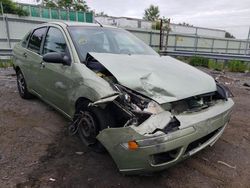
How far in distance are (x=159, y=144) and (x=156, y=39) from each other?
15.7 meters

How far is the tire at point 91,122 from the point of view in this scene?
2457 millimetres

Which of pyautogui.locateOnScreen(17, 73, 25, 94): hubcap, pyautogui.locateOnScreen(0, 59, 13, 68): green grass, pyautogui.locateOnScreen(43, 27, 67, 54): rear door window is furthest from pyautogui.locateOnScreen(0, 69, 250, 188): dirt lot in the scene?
pyautogui.locateOnScreen(0, 59, 13, 68): green grass

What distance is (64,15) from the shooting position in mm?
16406

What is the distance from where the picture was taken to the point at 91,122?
8.75 ft

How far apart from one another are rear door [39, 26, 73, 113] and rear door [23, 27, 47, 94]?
19cm

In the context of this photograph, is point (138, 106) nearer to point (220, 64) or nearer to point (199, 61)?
point (220, 64)

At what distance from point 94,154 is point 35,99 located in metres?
2.77

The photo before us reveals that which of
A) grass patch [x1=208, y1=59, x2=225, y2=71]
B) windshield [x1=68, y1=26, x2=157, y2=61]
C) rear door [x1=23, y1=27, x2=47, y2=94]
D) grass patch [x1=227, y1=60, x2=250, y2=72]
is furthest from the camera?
grass patch [x1=208, y1=59, x2=225, y2=71]

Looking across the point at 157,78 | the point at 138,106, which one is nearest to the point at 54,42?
the point at 157,78

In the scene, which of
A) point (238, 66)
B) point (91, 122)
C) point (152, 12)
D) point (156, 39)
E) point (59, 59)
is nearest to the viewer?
point (91, 122)

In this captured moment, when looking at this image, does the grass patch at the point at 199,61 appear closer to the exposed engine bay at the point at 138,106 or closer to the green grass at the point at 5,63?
the green grass at the point at 5,63

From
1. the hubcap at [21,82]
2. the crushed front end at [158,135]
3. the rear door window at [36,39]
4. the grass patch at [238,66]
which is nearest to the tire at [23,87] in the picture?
the hubcap at [21,82]

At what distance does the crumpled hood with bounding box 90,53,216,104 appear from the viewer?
231cm

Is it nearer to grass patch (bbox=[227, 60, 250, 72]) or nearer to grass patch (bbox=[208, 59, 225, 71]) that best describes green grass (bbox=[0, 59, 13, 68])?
grass patch (bbox=[208, 59, 225, 71])
